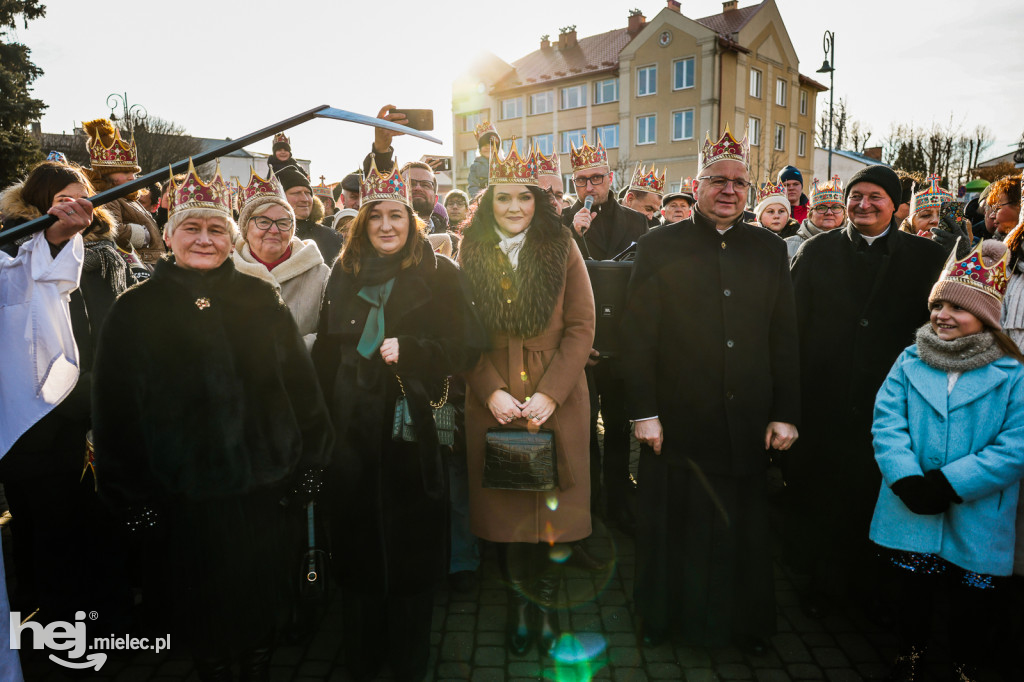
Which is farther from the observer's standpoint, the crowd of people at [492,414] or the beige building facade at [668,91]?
the beige building facade at [668,91]

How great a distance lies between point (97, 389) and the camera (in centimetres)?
246

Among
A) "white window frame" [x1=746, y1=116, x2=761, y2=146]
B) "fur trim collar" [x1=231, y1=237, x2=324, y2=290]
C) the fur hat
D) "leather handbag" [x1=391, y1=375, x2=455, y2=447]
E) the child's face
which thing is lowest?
"leather handbag" [x1=391, y1=375, x2=455, y2=447]

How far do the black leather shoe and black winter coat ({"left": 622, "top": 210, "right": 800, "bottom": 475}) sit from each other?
91 centimetres

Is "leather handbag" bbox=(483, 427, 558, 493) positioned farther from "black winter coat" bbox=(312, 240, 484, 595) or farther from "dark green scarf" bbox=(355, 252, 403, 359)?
"dark green scarf" bbox=(355, 252, 403, 359)

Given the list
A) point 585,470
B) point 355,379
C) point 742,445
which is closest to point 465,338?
point 355,379

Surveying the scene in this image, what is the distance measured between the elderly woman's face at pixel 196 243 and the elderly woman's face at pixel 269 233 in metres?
1.11

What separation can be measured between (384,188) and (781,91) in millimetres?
42504

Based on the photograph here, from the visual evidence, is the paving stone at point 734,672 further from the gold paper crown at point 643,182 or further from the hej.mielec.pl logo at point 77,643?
the gold paper crown at point 643,182

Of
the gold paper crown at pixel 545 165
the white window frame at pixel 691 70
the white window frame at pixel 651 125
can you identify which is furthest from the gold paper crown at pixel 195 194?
the white window frame at pixel 651 125

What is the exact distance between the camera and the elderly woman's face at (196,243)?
2605 millimetres

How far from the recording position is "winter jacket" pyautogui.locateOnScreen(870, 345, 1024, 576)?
2.72 m

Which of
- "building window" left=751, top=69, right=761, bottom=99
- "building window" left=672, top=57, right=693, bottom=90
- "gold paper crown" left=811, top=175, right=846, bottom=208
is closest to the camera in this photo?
"gold paper crown" left=811, top=175, right=846, bottom=208

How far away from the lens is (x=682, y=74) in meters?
35.2

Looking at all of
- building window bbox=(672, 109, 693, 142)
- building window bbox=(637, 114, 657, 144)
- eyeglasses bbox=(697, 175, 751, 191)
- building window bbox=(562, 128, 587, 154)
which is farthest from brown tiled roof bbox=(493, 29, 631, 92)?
eyeglasses bbox=(697, 175, 751, 191)
